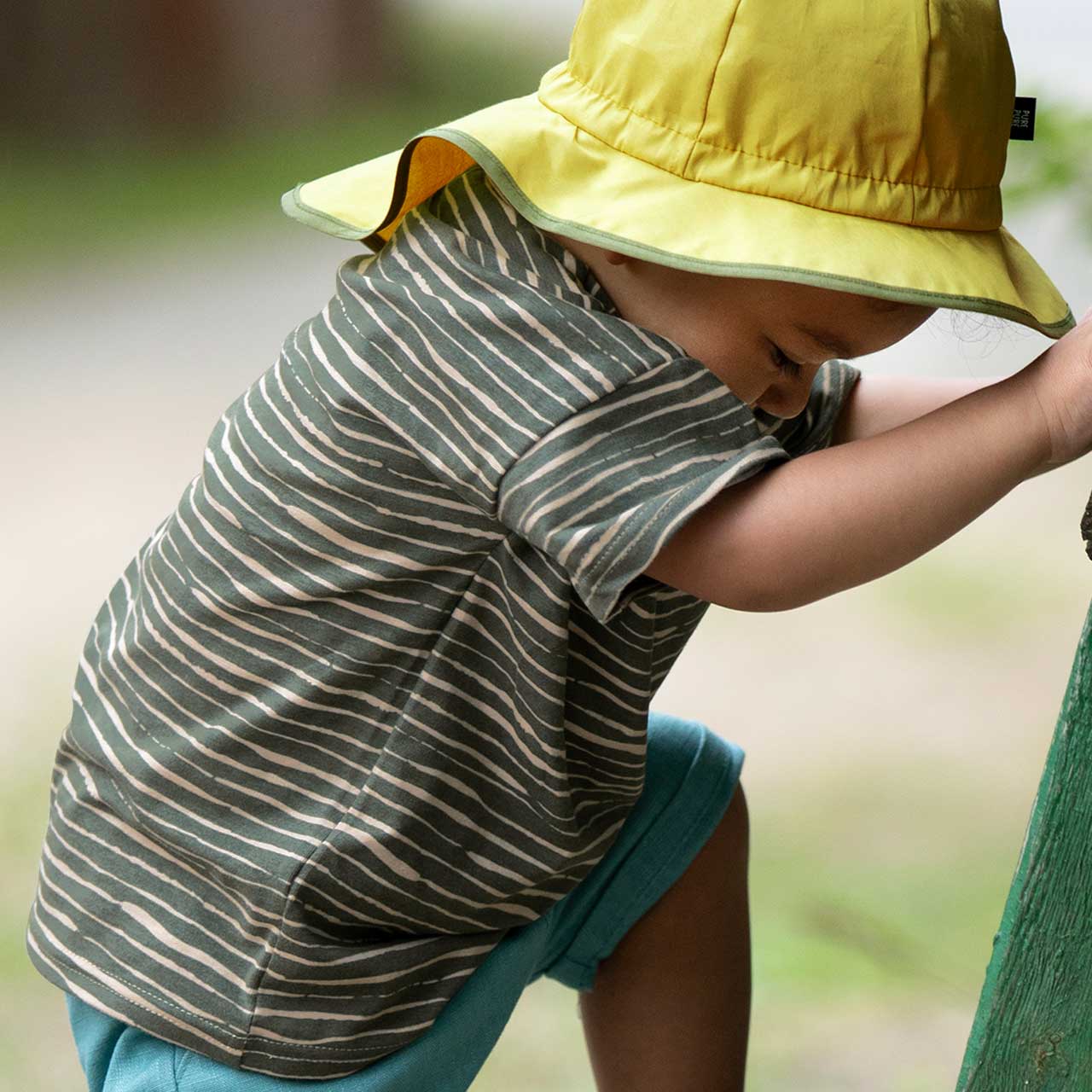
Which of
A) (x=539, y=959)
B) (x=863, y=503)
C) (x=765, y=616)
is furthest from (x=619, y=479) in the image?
(x=765, y=616)

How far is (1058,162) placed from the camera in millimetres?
1475

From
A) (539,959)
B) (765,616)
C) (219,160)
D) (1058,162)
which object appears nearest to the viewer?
(539,959)

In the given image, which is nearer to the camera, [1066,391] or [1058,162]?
[1066,391]

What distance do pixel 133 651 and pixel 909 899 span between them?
775 millimetres

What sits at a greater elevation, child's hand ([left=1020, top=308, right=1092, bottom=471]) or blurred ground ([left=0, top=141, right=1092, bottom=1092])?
child's hand ([left=1020, top=308, right=1092, bottom=471])

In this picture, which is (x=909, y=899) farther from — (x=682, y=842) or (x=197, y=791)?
(x=197, y=791)

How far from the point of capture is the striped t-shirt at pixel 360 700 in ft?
1.94

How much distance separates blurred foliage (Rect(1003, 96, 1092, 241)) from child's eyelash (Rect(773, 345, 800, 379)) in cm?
89

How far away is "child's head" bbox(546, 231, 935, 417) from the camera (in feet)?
1.86

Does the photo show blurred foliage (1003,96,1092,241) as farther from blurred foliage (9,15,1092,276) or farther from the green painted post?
blurred foliage (9,15,1092,276)

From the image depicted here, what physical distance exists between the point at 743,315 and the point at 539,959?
0.36 metres

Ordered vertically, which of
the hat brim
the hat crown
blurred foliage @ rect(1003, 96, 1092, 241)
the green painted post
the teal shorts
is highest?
the hat crown

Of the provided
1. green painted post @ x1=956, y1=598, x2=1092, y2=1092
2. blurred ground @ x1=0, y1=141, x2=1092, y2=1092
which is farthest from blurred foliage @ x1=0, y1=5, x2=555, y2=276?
green painted post @ x1=956, y1=598, x2=1092, y2=1092

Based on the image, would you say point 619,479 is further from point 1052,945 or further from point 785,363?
point 1052,945
